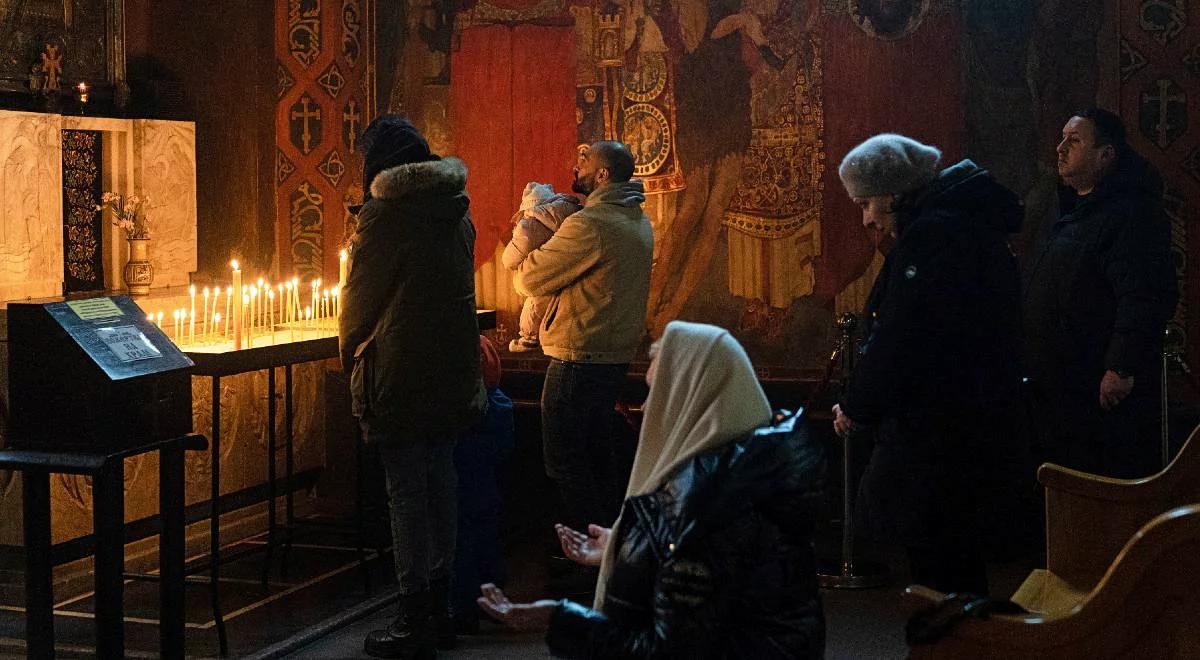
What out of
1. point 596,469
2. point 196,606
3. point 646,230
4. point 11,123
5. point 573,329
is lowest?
point 196,606

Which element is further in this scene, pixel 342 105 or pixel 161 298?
pixel 342 105

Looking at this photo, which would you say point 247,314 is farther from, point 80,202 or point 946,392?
point 946,392

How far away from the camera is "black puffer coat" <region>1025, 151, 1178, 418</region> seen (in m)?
5.52

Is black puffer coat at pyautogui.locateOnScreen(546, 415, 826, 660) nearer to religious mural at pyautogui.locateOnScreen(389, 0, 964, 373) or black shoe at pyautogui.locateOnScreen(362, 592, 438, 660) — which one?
black shoe at pyautogui.locateOnScreen(362, 592, 438, 660)

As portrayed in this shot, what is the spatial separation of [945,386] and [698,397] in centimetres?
164

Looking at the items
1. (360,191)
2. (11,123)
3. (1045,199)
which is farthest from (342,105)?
(1045,199)

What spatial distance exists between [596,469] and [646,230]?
3.45 ft

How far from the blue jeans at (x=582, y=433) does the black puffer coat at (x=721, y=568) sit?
335cm

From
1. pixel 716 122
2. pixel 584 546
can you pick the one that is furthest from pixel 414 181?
pixel 716 122

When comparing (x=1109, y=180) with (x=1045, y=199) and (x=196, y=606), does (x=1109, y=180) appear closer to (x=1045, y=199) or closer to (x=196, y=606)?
(x=1045, y=199)

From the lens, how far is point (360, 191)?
8.17 metres

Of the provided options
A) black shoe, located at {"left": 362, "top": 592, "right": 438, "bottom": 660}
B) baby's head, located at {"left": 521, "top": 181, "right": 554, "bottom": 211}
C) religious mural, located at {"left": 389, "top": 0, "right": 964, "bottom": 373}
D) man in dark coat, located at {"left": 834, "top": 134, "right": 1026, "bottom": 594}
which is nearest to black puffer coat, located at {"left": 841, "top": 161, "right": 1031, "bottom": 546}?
man in dark coat, located at {"left": 834, "top": 134, "right": 1026, "bottom": 594}

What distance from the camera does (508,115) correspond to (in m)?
7.85

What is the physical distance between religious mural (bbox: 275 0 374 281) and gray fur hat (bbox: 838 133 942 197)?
4.26m
